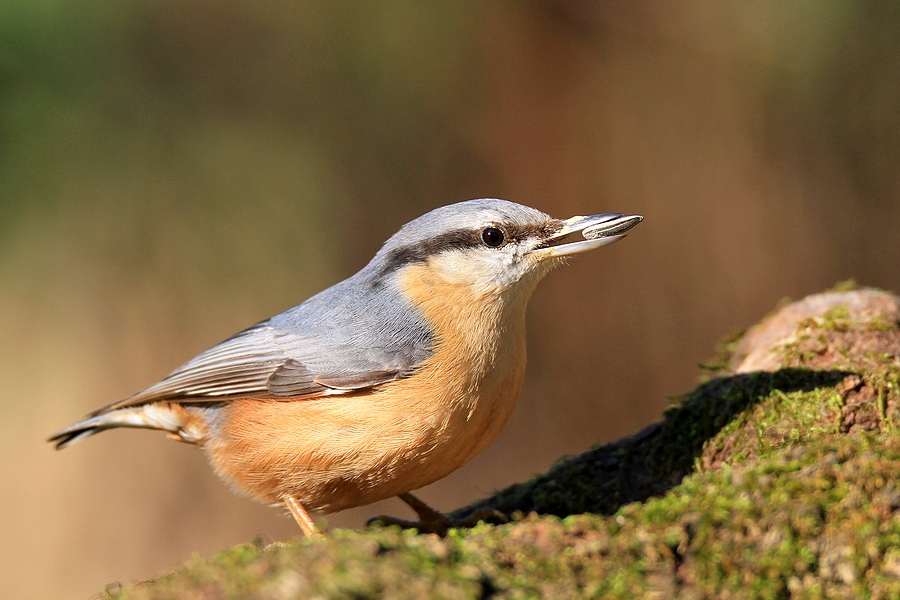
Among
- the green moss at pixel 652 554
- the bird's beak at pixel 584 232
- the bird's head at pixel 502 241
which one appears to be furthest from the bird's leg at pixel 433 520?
the green moss at pixel 652 554

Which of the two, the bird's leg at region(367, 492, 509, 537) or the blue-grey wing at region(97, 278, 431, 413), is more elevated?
the blue-grey wing at region(97, 278, 431, 413)

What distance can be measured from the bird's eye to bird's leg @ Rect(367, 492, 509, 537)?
1.14 meters

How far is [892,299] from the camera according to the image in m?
3.68

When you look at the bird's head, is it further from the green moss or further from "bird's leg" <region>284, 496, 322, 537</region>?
the green moss

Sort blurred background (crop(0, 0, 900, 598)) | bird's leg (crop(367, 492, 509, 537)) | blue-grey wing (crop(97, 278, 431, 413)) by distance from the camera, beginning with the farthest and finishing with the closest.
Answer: blurred background (crop(0, 0, 900, 598)) → bird's leg (crop(367, 492, 509, 537)) → blue-grey wing (crop(97, 278, 431, 413))

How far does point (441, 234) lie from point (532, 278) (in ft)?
1.46

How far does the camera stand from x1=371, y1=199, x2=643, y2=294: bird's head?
3244 millimetres

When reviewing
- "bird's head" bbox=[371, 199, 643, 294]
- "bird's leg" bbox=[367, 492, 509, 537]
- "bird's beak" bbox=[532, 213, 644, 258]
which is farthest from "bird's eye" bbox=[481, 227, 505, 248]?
"bird's leg" bbox=[367, 492, 509, 537]

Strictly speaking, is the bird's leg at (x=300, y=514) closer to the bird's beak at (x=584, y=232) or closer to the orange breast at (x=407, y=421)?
the orange breast at (x=407, y=421)

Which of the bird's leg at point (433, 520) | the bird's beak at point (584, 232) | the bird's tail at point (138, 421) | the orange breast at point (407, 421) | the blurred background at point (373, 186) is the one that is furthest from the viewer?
the blurred background at point (373, 186)

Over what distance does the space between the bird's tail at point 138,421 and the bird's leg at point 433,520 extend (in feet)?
3.50

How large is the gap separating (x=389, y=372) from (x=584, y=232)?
102 centimetres

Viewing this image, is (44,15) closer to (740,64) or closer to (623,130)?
(623,130)

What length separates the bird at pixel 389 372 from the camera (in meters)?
2.93
